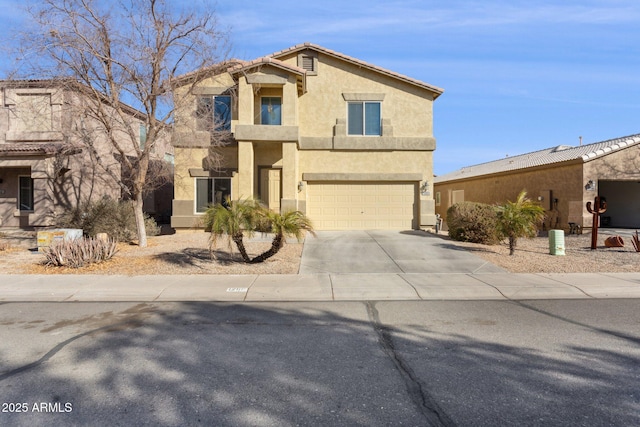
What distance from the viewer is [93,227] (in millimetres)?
15156

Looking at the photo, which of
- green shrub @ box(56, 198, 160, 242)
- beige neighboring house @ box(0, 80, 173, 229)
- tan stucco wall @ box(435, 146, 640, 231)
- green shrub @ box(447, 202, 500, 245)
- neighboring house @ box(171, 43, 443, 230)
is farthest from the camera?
neighboring house @ box(171, 43, 443, 230)

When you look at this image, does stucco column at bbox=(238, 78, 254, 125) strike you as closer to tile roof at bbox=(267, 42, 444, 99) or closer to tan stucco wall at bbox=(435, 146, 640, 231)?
tile roof at bbox=(267, 42, 444, 99)

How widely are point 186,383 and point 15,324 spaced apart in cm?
393

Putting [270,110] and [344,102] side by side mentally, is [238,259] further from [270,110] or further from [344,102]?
[344,102]

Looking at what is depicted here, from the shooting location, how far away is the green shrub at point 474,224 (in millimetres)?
14398

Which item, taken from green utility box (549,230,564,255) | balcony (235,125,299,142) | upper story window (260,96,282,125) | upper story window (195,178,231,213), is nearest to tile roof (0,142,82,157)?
upper story window (195,178,231,213)

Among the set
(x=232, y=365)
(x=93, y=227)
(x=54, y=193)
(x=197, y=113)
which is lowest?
(x=232, y=365)

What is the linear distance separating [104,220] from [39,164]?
201 inches

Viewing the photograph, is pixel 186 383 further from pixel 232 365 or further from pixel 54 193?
pixel 54 193

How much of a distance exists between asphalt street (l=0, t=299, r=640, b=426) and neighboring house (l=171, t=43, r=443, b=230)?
37.8 ft

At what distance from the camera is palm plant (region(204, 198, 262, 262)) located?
1002cm

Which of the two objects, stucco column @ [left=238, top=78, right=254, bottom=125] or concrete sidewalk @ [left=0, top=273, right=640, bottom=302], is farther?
stucco column @ [left=238, top=78, right=254, bottom=125]

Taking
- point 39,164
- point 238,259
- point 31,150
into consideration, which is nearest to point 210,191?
point 39,164

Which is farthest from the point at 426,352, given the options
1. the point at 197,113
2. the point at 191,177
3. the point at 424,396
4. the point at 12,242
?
the point at 12,242
